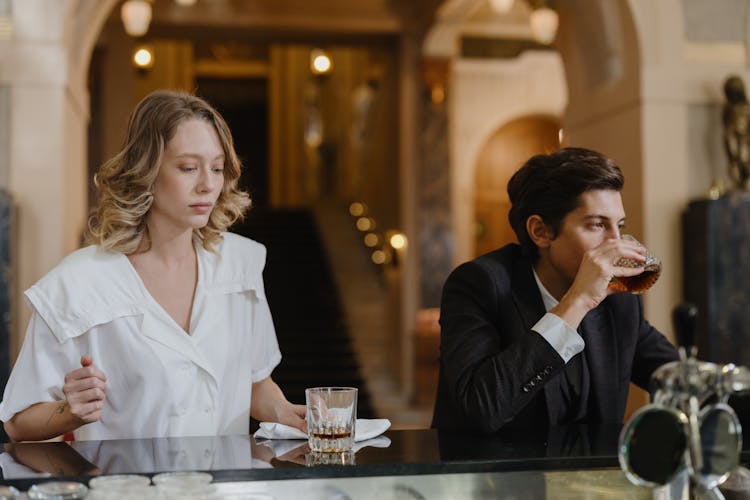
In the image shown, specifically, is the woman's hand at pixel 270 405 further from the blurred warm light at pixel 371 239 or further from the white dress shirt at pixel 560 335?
the blurred warm light at pixel 371 239

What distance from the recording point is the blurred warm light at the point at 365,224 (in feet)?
42.1

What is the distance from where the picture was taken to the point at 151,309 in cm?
231

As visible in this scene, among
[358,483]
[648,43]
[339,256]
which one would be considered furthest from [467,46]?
[358,483]

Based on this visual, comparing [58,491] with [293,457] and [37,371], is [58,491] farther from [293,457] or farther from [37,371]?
[37,371]

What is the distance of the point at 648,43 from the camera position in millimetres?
5594

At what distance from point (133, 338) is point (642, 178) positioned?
4.06m

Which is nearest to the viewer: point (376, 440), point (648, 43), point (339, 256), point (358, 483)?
point (358, 483)

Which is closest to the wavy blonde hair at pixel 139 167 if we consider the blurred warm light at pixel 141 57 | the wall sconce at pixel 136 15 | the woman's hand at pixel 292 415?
the woman's hand at pixel 292 415

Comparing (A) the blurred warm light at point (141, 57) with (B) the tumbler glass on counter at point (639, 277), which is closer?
(B) the tumbler glass on counter at point (639, 277)

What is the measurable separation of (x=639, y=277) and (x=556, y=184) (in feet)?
1.24

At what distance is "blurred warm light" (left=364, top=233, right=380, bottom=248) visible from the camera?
12258mm

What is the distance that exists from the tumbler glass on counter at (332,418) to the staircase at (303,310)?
6619 mm

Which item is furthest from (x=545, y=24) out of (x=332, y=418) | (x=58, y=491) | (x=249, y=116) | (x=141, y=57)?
(x=249, y=116)

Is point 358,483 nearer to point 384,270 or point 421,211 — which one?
point 421,211
